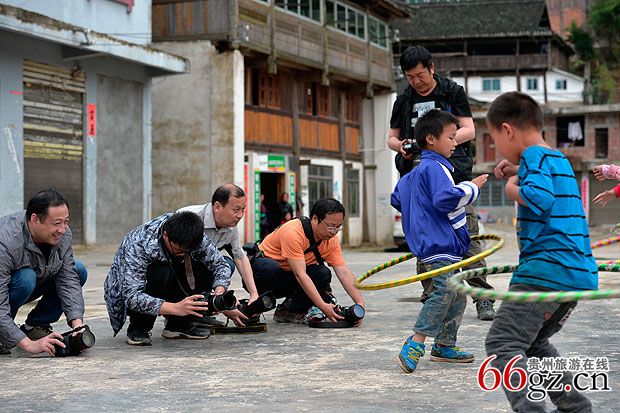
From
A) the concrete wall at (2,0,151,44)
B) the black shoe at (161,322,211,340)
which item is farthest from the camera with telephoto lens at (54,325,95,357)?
the concrete wall at (2,0,151,44)

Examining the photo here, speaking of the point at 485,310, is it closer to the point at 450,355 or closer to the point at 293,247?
the point at 293,247

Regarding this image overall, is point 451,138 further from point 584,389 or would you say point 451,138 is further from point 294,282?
point 294,282

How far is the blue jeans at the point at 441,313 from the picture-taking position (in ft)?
20.0

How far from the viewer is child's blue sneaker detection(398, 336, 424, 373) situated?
235 inches

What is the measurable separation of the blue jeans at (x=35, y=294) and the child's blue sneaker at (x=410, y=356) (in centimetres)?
254

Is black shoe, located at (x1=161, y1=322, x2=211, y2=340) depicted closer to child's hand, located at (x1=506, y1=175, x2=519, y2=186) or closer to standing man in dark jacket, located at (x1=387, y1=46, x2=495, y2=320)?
standing man in dark jacket, located at (x1=387, y1=46, x2=495, y2=320)

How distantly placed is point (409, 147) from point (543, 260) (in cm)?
343

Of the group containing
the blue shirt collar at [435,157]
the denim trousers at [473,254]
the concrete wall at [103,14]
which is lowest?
the denim trousers at [473,254]

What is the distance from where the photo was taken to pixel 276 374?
5996mm

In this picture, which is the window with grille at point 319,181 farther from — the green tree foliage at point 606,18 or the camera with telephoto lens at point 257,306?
the green tree foliage at point 606,18

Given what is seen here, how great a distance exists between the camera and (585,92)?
5672 cm

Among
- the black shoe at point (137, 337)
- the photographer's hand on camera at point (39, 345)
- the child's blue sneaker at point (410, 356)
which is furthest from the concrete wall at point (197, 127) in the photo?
the child's blue sneaker at point (410, 356)

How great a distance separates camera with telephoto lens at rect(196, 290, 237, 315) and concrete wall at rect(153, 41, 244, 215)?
18.2 m

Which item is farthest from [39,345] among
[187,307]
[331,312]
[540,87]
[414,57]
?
[540,87]
